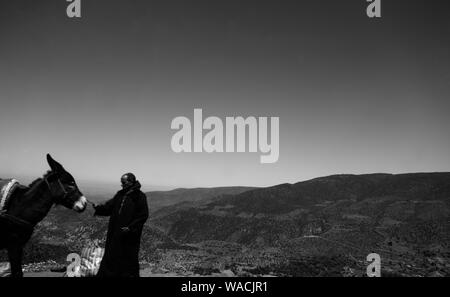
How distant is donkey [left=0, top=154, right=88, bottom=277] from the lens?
4.54 m

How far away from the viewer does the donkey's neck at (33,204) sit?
15.4ft

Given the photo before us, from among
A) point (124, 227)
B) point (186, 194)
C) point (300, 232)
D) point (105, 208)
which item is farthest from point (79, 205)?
point (186, 194)

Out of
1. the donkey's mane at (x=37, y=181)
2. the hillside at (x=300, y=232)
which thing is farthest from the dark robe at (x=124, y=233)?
the hillside at (x=300, y=232)

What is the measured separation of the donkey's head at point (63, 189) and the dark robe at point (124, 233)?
1.84ft

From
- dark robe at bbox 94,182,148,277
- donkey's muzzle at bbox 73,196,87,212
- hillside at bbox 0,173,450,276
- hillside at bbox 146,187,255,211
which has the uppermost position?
donkey's muzzle at bbox 73,196,87,212

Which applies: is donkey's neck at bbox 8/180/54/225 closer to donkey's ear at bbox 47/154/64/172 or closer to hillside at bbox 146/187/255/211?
donkey's ear at bbox 47/154/64/172

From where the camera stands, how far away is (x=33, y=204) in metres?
4.79

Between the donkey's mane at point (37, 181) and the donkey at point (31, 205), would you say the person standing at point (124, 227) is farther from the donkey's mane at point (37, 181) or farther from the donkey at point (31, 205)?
the donkey's mane at point (37, 181)

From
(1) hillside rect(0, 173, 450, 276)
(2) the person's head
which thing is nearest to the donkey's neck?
(2) the person's head

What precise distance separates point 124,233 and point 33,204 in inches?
54.8
